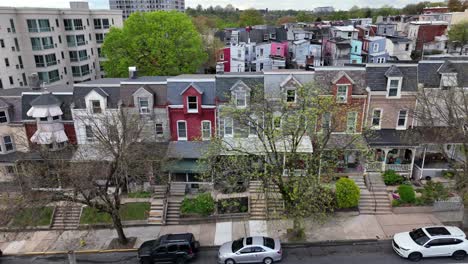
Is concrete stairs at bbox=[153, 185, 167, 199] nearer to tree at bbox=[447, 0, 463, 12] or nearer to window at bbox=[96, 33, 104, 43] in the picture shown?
window at bbox=[96, 33, 104, 43]

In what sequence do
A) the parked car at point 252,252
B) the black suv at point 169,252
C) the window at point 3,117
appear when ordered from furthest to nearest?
the window at point 3,117, the black suv at point 169,252, the parked car at point 252,252

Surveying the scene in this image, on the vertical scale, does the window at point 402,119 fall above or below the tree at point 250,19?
below

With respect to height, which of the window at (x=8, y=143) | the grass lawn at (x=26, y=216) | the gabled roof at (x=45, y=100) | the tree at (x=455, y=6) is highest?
the tree at (x=455, y=6)

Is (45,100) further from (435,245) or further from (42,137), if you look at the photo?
(435,245)

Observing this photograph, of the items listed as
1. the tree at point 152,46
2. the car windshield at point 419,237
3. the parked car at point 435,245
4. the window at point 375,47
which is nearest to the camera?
the parked car at point 435,245

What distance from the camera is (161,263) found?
71.5ft

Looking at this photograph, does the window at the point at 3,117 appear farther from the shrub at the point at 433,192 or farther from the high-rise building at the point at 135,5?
the high-rise building at the point at 135,5

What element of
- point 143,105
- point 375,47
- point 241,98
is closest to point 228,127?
point 241,98

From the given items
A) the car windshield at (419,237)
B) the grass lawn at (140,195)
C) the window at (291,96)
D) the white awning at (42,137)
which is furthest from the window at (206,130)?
the car windshield at (419,237)

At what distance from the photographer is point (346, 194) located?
1011 inches

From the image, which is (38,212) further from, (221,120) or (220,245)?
(221,120)

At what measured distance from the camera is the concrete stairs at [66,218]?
26819mm

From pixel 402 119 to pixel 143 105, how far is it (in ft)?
78.6

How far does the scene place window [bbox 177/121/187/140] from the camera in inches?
1188
